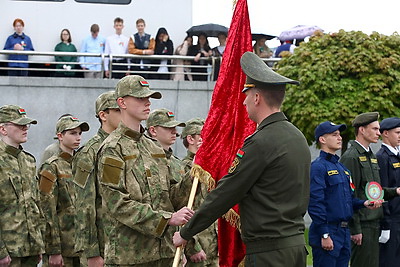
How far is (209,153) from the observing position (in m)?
7.43

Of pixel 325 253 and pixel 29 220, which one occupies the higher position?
pixel 29 220

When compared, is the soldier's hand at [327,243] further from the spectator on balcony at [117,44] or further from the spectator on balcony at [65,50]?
the spectator on balcony at [65,50]

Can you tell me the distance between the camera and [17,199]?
901 centimetres

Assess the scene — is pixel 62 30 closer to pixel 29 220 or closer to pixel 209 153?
pixel 29 220

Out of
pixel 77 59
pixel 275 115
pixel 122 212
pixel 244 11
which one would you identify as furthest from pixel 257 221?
pixel 77 59

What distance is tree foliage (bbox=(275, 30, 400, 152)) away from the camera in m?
16.6

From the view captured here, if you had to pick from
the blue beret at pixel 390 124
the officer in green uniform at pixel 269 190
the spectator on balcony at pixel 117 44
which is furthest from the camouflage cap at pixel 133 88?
the spectator on balcony at pixel 117 44

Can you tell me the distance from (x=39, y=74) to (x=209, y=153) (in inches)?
500

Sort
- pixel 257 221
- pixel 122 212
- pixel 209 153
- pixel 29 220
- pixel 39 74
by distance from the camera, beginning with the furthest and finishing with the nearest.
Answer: pixel 39 74
pixel 29 220
pixel 209 153
pixel 122 212
pixel 257 221

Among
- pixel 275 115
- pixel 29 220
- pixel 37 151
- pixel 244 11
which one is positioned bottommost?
pixel 37 151

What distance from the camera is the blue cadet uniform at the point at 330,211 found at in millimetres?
10156

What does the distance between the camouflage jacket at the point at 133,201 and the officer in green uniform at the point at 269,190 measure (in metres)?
0.69

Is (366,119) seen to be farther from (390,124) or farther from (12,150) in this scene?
(12,150)

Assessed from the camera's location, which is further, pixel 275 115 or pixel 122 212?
pixel 122 212
